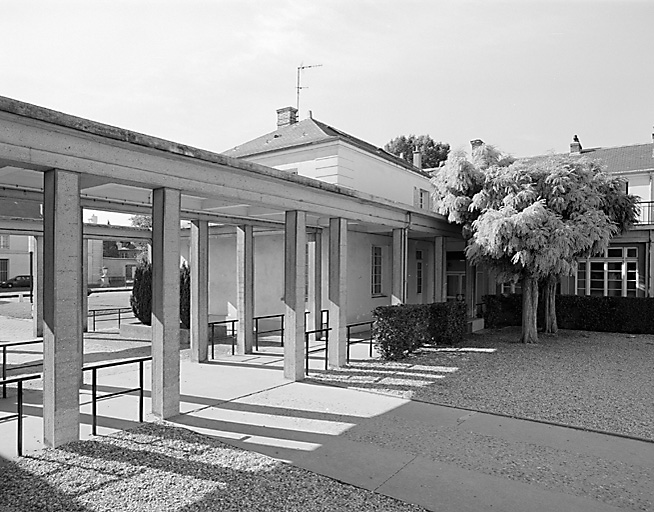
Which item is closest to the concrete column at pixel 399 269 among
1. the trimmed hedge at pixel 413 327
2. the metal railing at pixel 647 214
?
the trimmed hedge at pixel 413 327

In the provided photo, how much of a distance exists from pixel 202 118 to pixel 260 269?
664 cm

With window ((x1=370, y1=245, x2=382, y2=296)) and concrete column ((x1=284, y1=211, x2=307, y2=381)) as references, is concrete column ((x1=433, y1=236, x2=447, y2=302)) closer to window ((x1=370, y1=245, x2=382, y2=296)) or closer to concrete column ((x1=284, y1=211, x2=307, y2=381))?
window ((x1=370, y1=245, x2=382, y2=296))

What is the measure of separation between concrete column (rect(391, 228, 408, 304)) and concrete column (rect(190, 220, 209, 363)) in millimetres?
4417

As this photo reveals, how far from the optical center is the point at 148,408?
734 cm

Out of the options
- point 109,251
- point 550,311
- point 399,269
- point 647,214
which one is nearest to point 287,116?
point 399,269

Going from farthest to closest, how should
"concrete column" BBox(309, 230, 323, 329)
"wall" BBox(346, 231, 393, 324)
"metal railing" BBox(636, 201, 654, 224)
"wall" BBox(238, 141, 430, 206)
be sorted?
1. "metal railing" BBox(636, 201, 654, 224)
2. "wall" BBox(238, 141, 430, 206)
3. "wall" BBox(346, 231, 393, 324)
4. "concrete column" BBox(309, 230, 323, 329)

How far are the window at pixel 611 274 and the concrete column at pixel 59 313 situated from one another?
58.1 feet

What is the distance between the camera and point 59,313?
18.3 feet

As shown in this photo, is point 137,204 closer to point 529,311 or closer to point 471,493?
point 471,493

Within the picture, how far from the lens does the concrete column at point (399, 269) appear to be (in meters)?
12.4

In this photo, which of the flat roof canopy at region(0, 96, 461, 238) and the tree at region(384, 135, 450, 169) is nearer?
the flat roof canopy at region(0, 96, 461, 238)

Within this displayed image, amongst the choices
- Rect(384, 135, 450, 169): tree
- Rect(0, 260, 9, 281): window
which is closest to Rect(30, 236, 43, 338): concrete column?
Rect(384, 135, 450, 169): tree

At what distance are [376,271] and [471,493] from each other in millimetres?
13394

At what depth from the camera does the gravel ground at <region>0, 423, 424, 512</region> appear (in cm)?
435
